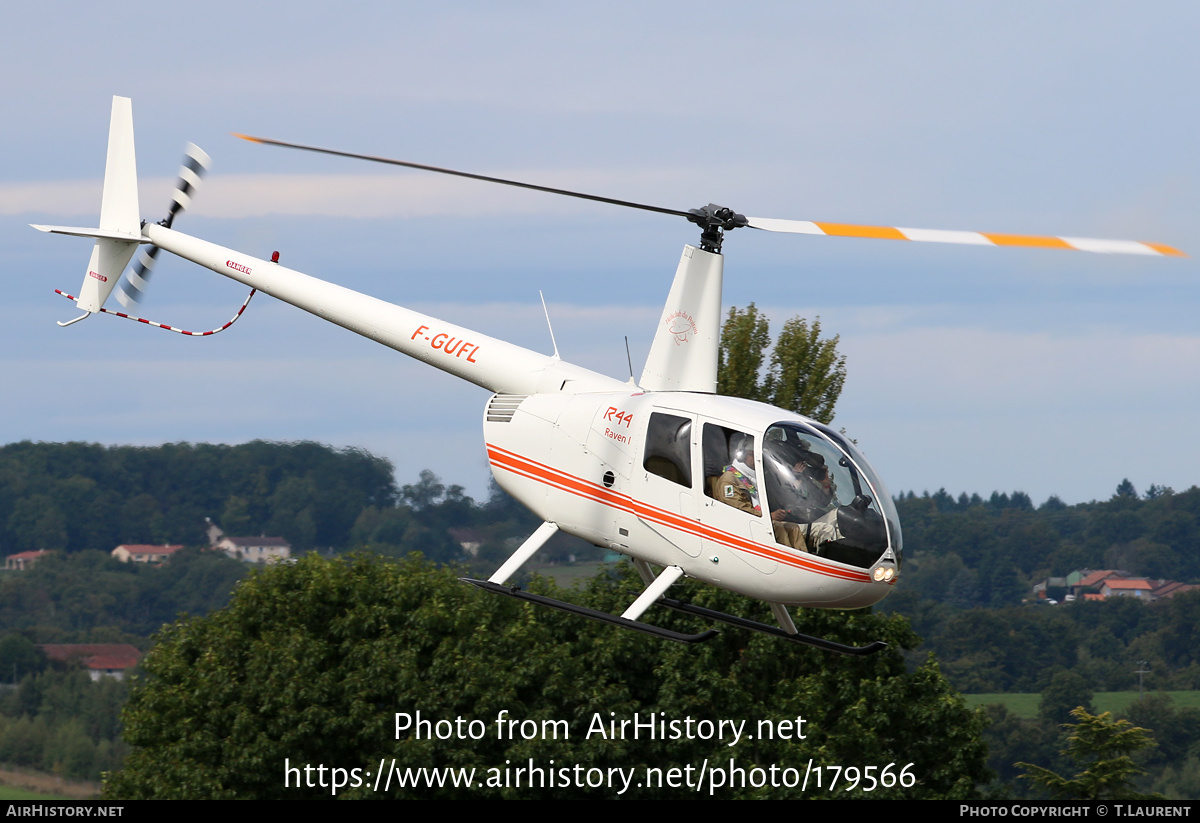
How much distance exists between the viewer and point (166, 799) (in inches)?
1368

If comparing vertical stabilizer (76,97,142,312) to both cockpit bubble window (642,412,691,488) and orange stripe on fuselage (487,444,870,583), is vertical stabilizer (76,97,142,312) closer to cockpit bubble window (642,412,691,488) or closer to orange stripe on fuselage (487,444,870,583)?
orange stripe on fuselage (487,444,870,583)

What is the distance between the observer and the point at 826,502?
631 inches

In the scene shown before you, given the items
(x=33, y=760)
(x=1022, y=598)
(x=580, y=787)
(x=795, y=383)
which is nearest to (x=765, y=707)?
(x=580, y=787)

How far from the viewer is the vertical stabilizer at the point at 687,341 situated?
1797 centimetres

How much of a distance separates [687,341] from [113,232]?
1223 cm

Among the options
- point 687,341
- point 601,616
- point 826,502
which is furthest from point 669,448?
point 601,616

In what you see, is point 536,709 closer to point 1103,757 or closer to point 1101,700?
point 1103,757

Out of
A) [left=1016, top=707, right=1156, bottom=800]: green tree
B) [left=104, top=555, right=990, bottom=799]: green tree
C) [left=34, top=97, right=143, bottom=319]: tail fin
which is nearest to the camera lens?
[left=34, top=97, right=143, bottom=319]: tail fin

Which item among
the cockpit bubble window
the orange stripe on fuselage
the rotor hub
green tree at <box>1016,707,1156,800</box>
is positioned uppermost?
the rotor hub

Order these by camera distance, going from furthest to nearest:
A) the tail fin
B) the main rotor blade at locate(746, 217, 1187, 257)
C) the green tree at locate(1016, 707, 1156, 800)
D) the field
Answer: the field, the green tree at locate(1016, 707, 1156, 800), the tail fin, the main rotor blade at locate(746, 217, 1187, 257)

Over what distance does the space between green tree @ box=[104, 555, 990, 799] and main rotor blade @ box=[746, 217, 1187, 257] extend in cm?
1846

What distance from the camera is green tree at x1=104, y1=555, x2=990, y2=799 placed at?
35031 millimetres

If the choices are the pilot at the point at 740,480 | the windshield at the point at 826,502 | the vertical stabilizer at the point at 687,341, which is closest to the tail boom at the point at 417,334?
the vertical stabilizer at the point at 687,341

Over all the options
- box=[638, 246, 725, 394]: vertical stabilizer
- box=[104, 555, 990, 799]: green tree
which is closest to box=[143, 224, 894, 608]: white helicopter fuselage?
box=[638, 246, 725, 394]: vertical stabilizer
